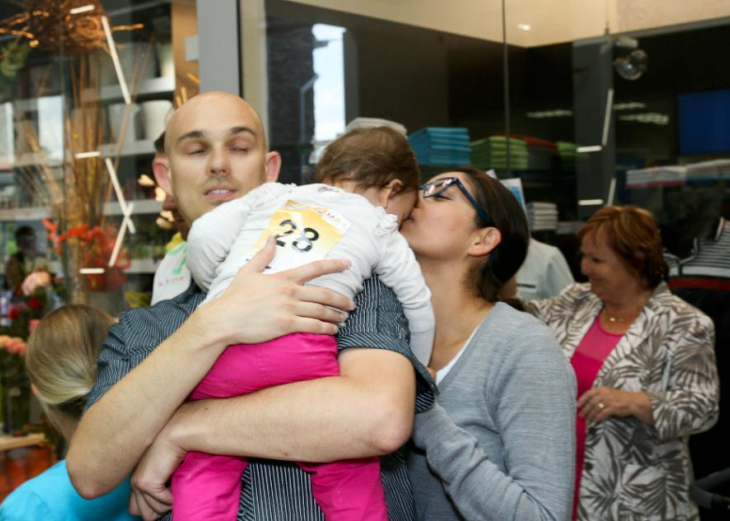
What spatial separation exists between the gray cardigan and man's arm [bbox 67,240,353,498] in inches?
15.3

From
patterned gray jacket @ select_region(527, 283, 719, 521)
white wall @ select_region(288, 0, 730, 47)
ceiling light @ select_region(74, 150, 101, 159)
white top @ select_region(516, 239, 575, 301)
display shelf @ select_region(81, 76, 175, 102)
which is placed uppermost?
white wall @ select_region(288, 0, 730, 47)

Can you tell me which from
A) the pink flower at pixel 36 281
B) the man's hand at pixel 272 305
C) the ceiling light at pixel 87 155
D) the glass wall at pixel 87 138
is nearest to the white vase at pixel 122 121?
the glass wall at pixel 87 138

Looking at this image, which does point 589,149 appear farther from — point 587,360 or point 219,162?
point 219,162

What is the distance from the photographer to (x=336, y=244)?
157cm

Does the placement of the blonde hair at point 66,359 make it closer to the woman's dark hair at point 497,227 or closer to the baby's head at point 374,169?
the baby's head at point 374,169

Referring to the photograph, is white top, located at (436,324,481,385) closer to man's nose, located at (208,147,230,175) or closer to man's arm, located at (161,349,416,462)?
man's arm, located at (161,349,416,462)

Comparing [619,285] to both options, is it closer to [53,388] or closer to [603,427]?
[603,427]

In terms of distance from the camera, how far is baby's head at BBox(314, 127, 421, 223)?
188cm

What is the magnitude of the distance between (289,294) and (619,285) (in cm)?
229

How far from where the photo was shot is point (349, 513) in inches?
57.6

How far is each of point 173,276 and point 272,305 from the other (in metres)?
1.50

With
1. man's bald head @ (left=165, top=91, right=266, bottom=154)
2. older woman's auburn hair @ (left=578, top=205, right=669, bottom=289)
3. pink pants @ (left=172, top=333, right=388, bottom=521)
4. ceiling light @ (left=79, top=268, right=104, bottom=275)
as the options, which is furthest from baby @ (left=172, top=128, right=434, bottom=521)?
ceiling light @ (left=79, top=268, right=104, bottom=275)

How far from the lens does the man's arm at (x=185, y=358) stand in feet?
4.72

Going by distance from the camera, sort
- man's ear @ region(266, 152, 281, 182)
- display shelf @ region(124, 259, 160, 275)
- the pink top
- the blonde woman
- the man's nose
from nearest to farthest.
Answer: the man's nose < the blonde woman < man's ear @ region(266, 152, 281, 182) < the pink top < display shelf @ region(124, 259, 160, 275)
